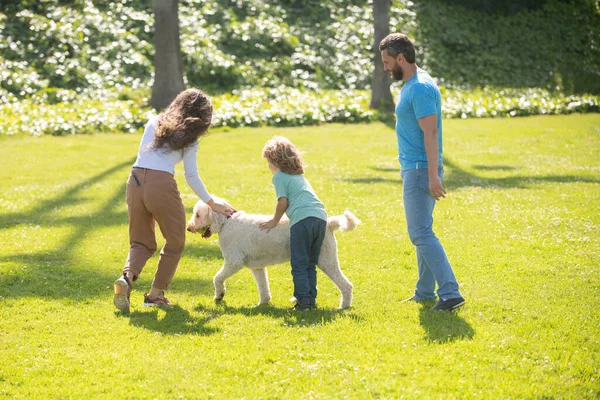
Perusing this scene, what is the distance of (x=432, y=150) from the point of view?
6094mm

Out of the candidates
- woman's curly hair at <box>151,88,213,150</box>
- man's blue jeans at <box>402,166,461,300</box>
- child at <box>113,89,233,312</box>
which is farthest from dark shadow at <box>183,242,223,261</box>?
man's blue jeans at <box>402,166,461,300</box>

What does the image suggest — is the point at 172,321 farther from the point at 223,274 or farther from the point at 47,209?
the point at 47,209

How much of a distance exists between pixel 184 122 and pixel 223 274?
4.64 ft

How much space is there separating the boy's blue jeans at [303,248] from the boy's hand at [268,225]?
0.72 ft

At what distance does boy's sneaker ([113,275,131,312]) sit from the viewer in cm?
634

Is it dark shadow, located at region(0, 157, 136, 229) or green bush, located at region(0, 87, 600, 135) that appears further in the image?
green bush, located at region(0, 87, 600, 135)

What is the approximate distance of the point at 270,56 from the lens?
76.5ft

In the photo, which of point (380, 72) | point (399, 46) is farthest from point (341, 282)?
point (380, 72)

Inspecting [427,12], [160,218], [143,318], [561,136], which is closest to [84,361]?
[143,318]

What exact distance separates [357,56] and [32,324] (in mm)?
19340

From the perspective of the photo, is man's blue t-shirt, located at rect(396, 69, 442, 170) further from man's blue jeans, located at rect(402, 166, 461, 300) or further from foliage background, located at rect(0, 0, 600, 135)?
foliage background, located at rect(0, 0, 600, 135)

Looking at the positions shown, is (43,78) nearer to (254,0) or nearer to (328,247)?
(254,0)

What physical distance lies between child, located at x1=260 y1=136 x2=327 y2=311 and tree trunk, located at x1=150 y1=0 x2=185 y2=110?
41.0 ft

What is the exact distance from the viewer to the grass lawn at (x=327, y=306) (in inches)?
192
